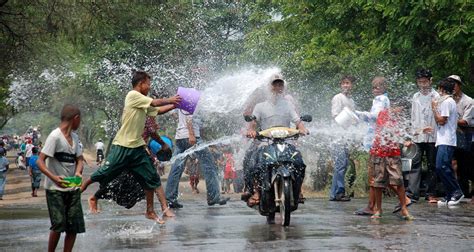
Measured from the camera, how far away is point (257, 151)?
40.1ft

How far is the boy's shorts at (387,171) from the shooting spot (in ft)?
41.3

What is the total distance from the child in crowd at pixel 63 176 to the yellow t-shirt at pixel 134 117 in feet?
6.45

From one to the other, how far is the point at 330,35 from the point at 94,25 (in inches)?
221

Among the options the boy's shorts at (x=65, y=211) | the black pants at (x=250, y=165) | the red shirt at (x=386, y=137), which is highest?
the red shirt at (x=386, y=137)

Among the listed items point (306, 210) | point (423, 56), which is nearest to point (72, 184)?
point (306, 210)

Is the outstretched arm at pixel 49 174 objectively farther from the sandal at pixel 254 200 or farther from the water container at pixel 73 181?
the sandal at pixel 254 200

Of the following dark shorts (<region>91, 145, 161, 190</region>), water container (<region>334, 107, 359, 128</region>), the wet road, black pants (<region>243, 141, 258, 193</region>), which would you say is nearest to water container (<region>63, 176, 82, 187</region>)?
the wet road

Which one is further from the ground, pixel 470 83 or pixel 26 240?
pixel 470 83

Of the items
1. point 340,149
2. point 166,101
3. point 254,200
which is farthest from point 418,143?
point 166,101

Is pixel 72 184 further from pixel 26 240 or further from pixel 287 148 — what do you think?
pixel 287 148

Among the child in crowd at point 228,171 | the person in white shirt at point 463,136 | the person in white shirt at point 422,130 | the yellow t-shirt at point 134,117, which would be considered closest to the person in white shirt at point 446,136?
the person in white shirt at point 422,130

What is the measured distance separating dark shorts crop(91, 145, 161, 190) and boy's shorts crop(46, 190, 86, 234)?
7.70 ft

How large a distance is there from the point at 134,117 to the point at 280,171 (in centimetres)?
180

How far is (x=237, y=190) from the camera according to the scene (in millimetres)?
26547
